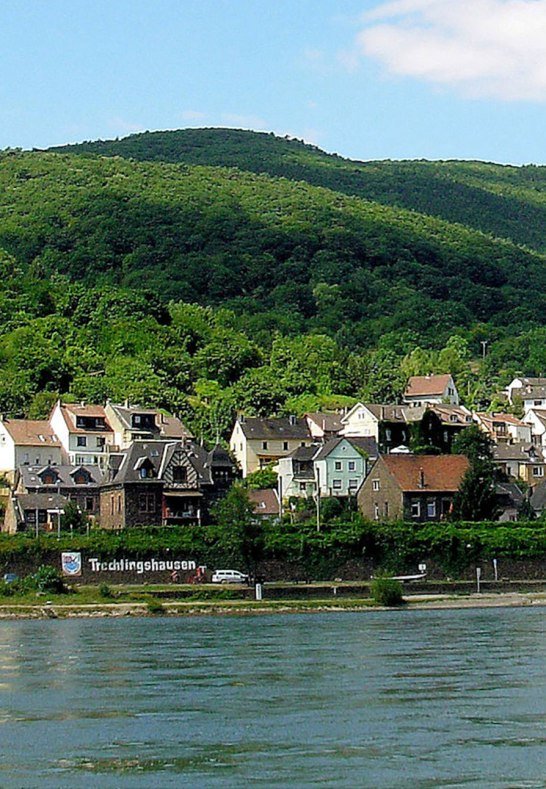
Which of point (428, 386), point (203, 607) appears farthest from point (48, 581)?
point (428, 386)

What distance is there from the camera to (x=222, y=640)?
50.1m

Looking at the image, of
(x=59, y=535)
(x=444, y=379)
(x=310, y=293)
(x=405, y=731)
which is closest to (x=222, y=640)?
(x=405, y=731)

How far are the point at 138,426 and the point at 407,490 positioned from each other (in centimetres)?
2294

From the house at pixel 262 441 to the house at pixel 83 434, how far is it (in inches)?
355

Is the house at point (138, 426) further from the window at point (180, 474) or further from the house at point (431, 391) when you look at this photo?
the house at point (431, 391)

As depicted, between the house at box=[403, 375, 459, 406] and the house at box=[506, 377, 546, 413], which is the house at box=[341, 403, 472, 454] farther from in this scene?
the house at box=[506, 377, 546, 413]

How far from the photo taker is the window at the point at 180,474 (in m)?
84.4

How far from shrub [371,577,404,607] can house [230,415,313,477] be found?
30163 millimetres

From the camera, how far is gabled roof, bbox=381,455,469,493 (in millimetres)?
85062

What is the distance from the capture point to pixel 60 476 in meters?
89.2

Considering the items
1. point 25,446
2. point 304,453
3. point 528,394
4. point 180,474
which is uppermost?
point 528,394

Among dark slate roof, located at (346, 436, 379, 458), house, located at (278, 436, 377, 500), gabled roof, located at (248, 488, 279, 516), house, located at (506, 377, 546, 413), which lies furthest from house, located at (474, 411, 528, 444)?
gabled roof, located at (248, 488, 279, 516)

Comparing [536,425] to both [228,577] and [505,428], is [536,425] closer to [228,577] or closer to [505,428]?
[505,428]

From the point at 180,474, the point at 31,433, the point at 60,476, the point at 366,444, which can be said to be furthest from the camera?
the point at 31,433
